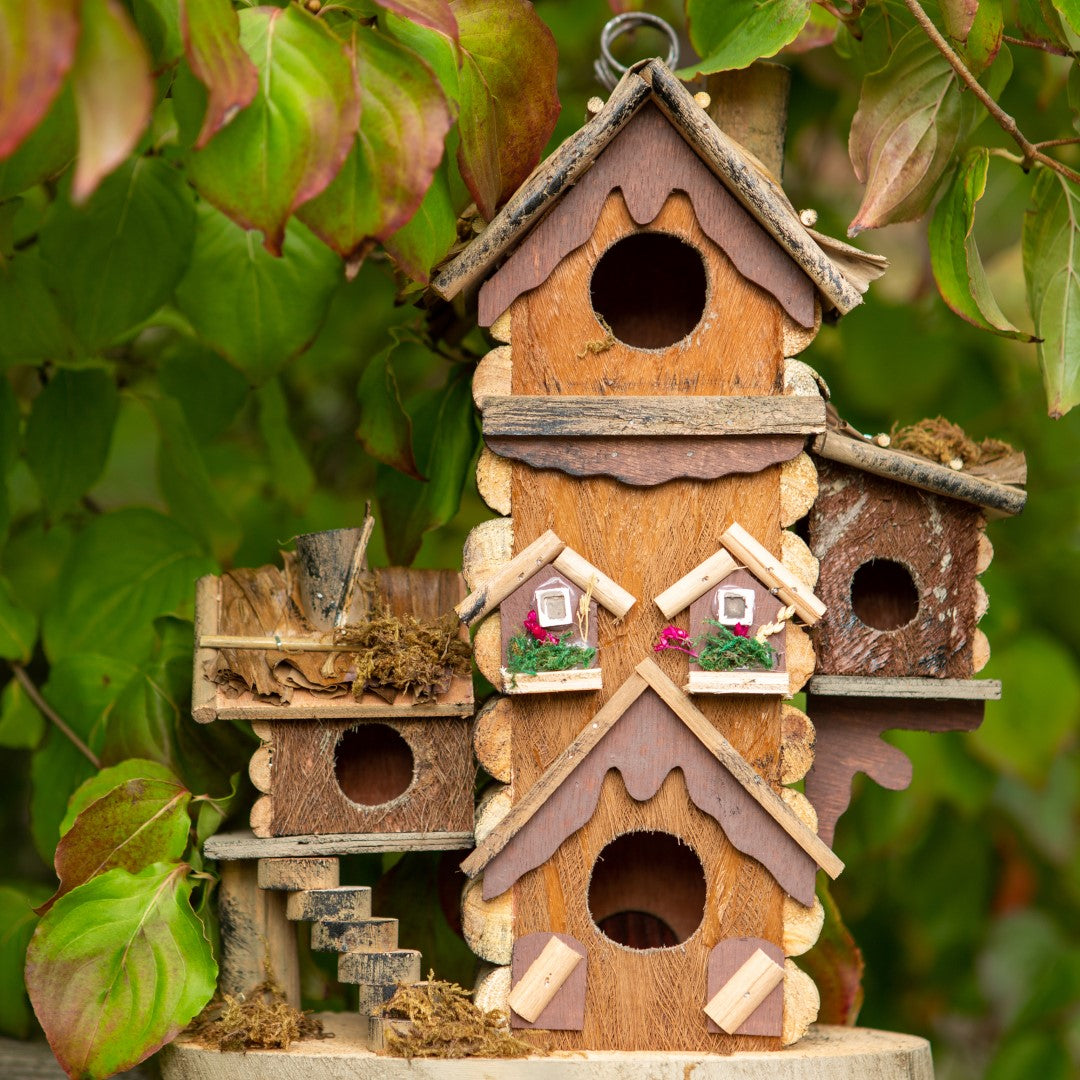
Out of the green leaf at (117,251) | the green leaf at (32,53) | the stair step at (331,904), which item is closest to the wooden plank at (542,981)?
the stair step at (331,904)

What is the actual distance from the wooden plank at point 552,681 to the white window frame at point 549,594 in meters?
0.06

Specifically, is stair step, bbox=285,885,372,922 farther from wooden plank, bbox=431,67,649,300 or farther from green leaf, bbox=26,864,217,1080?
wooden plank, bbox=431,67,649,300

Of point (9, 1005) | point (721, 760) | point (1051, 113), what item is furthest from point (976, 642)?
point (9, 1005)

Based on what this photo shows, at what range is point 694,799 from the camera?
1.71 meters

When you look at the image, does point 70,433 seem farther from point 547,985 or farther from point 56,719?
point 547,985

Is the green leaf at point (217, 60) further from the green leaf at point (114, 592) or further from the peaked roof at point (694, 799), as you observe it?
the green leaf at point (114, 592)

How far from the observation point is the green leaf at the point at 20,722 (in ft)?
6.65

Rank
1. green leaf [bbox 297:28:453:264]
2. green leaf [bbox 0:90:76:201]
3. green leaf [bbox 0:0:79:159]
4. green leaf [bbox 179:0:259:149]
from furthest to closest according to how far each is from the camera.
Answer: green leaf [bbox 0:90:76:201]
green leaf [bbox 297:28:453:264]
green leaf [bbox 179:0:259:149]
green leaf [bbox 0:0:79:159]

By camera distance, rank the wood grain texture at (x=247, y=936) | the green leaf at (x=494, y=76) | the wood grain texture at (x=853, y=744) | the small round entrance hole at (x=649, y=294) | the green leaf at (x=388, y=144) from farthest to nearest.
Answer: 1. the small round entrance hole at (x=649, y=294)
2. the wood grain texture at (x=853, y=744)
3. the wood grain texture at (x=247, y=936)
4. the green leaf at (x=494, y=76)
5. the green leaf at (x=388, y=144)

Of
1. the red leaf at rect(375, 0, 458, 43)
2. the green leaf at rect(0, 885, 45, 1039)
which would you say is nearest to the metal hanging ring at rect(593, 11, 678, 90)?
the red leaf at rect(375, 0, 458, 43)

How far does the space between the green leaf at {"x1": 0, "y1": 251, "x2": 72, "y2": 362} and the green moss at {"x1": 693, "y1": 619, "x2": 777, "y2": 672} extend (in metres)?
1.05

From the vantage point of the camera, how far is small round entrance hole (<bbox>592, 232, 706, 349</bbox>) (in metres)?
2.02

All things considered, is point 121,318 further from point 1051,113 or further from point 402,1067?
point 1051,113

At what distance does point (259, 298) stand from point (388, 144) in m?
0.63
